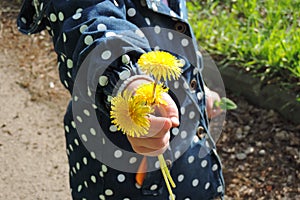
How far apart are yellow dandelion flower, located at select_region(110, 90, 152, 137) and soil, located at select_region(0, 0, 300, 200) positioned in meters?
1.31

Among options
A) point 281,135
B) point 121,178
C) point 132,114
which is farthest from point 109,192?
point 281,135

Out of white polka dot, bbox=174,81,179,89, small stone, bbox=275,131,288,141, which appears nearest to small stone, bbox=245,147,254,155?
small stone, bbox=275,131,288,141

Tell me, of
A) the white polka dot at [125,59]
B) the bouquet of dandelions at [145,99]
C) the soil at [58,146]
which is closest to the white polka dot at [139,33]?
the white polka dot at [125,59]

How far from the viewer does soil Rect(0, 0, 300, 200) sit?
2432 mm

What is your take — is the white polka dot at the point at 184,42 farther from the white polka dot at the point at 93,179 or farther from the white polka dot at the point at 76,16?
the white polka dot at the point at 93,179

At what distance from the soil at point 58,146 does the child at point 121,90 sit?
664mm

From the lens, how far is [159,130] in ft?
4.00

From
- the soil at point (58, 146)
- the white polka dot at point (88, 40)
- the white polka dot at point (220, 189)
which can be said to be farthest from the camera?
the soil at point (58, 146)

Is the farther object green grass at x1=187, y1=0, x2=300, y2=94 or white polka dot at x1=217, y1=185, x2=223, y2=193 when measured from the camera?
green grass at x1=187, y1=0, x2=300, y2=94

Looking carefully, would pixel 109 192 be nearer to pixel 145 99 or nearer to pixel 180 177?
pixel 180 177

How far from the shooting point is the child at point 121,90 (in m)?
1.30

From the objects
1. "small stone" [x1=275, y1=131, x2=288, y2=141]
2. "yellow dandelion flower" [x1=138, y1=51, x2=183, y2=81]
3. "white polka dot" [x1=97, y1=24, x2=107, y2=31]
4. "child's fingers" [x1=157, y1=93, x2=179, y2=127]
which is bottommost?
"small stone" [x1=275, y1=131, x2=288, y2=141]

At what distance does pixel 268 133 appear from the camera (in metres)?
2.58

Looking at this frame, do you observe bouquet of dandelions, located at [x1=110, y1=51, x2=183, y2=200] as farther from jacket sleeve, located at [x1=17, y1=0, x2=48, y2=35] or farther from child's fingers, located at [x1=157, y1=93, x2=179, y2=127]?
jacket sleeve, located at [x1=17, y1=0, x2=48, y2=35]
